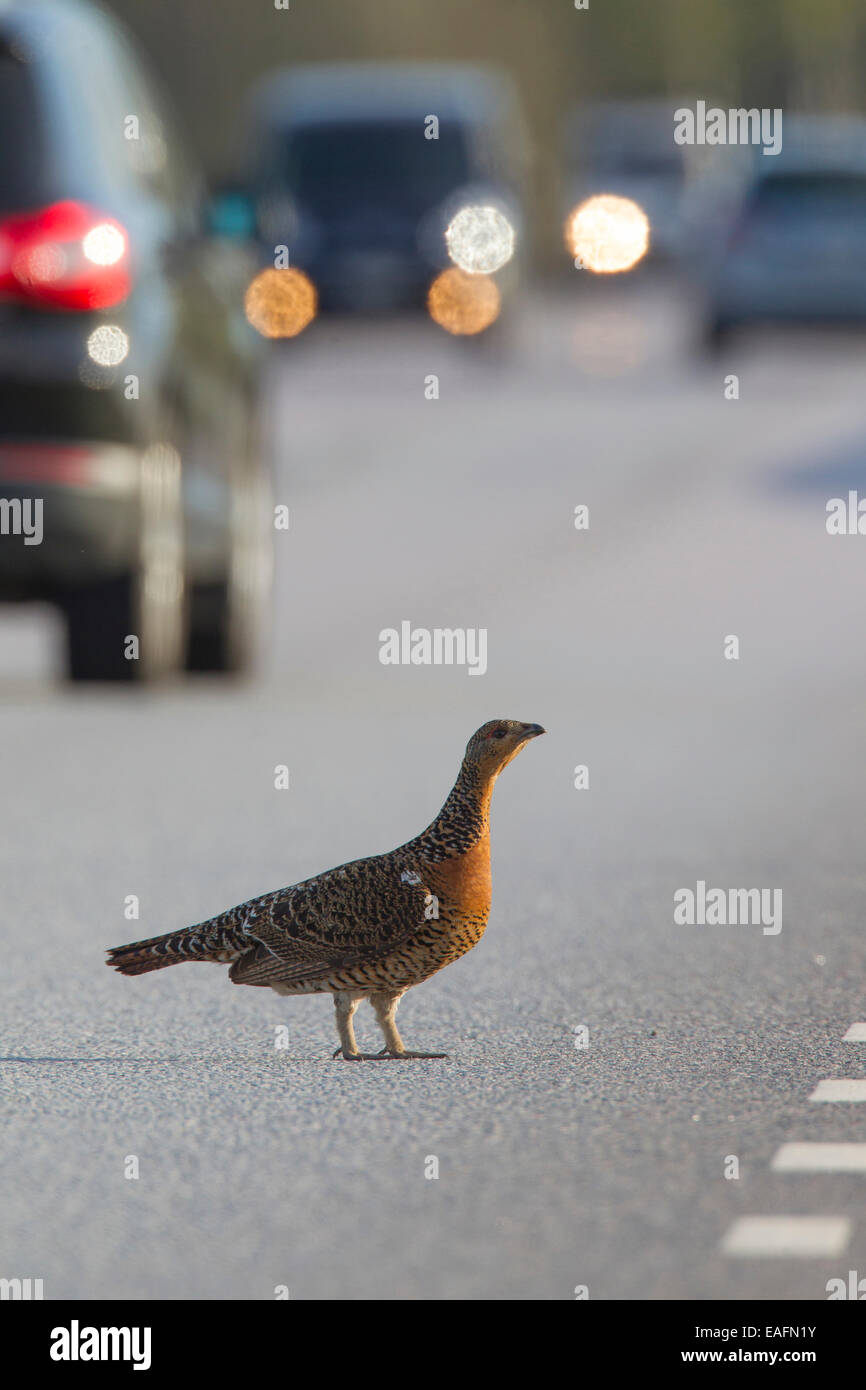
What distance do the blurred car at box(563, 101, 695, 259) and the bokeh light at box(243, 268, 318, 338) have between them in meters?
17.7

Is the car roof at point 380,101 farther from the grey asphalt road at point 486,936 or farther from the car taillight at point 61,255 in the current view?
the car taillight at point 61,255

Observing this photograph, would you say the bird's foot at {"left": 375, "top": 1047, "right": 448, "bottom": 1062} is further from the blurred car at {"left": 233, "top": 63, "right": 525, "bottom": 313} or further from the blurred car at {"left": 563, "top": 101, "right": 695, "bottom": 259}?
the blurred car at {"left": 563, "top": 101, "right": 695, "bottom": 259}

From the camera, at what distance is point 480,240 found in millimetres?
32219

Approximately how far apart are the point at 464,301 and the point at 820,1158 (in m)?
28.3

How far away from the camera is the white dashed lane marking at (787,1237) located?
471cm

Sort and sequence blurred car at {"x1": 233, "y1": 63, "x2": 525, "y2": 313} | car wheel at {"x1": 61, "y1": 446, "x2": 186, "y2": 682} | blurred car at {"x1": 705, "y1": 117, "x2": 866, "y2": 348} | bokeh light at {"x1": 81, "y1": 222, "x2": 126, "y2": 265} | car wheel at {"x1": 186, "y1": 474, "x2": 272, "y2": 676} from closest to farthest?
bokeh light at {"x1": 81, "y1": 222, "x2": 126, "y2": 265} < car wheel at {"x1": 61, "y1": 446, "x2": 186, "y2": 682} < car wheel at {"x1": 186, "y1": 474, "x2": 272, "y2": 676} < blurred car at {"x1": 705, "y1": 117, "x2": 866, "y2": 348} < blurred car at {"x1": 233, "y1": 63, "x2": 525, "y2": 313}

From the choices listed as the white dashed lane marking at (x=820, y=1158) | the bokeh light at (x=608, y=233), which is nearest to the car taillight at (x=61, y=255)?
the white dashed lane marking at (x=820, y=1158)

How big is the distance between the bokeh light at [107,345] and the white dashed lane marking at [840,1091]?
525cm

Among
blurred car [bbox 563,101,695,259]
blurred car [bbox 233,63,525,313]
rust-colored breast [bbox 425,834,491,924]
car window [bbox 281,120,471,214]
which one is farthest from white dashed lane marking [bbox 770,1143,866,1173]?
blurred car [bbox 563,101,695,259]

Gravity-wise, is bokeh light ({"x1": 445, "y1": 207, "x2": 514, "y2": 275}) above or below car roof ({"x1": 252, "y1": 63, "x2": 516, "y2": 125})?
below

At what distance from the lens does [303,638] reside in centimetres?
1416

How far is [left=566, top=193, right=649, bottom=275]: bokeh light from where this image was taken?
50.7 metres

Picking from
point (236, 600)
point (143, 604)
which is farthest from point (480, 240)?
point (143, 604)

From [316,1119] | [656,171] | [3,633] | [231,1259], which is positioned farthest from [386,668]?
[656,171]
